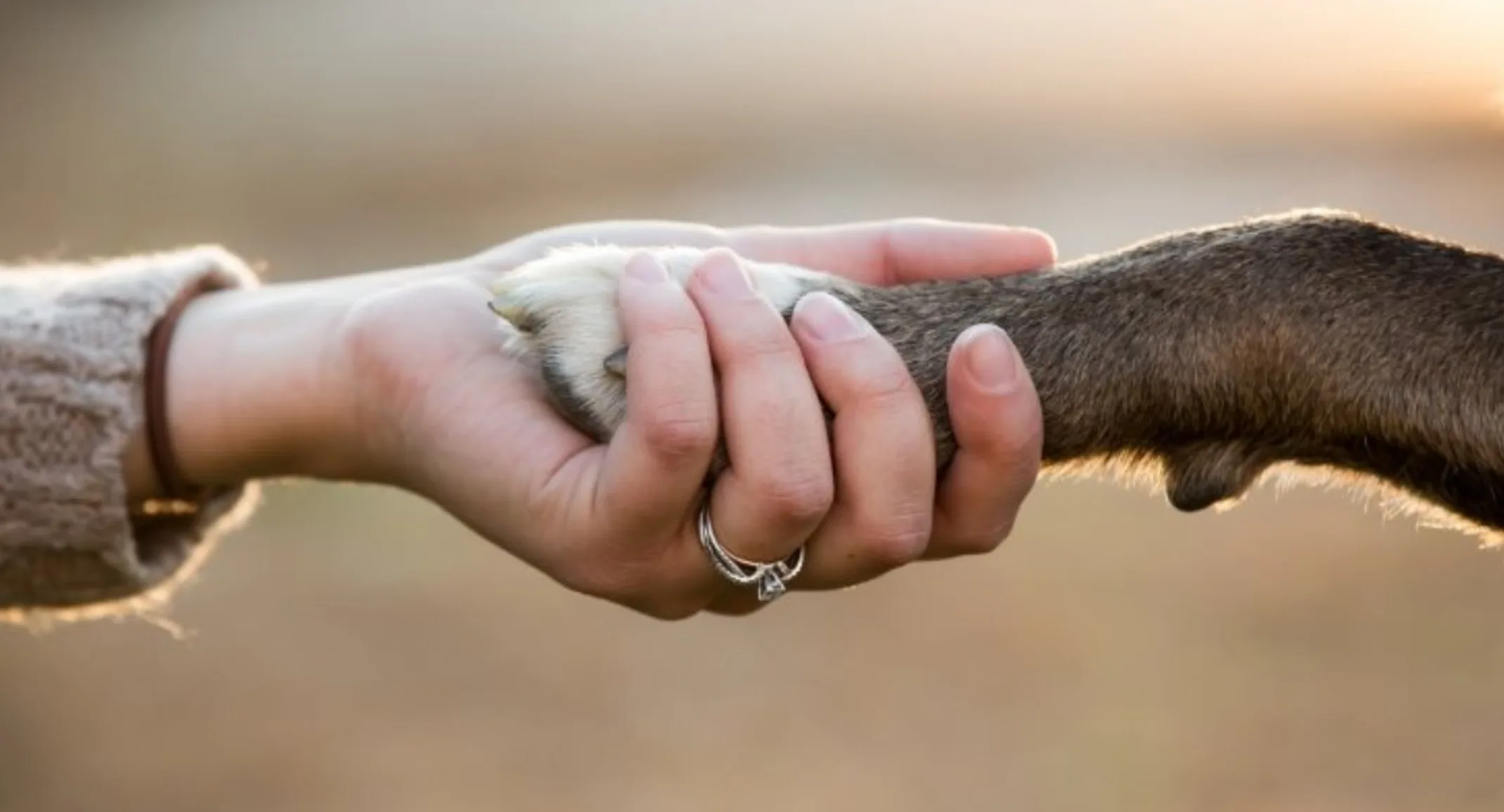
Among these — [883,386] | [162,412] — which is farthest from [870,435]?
[162,412]

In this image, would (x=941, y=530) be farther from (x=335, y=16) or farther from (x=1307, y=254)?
(x=335, y=16)

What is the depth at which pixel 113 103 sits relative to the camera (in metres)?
21.2

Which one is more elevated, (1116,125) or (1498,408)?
(1498,408)

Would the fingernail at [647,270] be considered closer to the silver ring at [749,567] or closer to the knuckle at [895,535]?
the silver ring at [749,567]

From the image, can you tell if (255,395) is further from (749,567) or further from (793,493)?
(793,493)

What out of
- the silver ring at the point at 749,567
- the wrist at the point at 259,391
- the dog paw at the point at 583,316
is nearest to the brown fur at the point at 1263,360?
the dog paw at the point at 583,316

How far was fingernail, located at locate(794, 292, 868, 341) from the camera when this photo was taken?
9.47 feet

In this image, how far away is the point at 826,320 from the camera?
114 inches

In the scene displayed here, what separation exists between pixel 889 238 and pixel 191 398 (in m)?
1.28

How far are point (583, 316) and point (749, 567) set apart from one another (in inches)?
17.6

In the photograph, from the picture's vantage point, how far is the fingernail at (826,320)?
2887mm

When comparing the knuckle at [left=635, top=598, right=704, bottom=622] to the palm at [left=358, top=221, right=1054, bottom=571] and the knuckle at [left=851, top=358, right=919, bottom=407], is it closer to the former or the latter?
the palm at [left=358, top=221, right=1054, bottom=571]

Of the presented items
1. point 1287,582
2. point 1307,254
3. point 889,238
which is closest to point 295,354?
point 889,238

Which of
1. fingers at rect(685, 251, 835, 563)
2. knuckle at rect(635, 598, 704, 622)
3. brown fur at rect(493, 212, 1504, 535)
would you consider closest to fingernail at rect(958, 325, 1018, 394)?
brown fur at rect(493, 212, 1504, 535)
